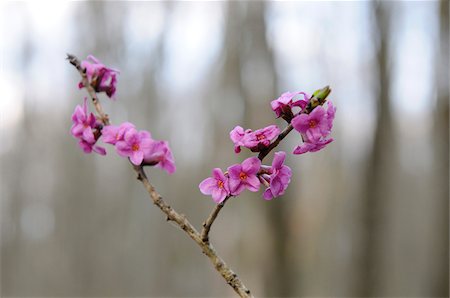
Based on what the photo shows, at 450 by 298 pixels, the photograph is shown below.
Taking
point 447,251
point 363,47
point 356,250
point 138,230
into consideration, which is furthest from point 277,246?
point 138,230

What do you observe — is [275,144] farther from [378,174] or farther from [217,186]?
[378,174]

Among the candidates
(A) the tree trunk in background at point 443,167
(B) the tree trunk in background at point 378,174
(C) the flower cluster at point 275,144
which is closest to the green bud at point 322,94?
(C) the flower cluster at point 275,144

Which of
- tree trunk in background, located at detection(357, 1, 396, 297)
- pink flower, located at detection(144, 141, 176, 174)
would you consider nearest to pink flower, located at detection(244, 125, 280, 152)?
pink flower, located at detection(144, 141, 176, 174)

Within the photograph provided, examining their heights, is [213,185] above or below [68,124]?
above

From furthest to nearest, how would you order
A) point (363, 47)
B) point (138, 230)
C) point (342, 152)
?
1. point (138, 230)
2. point (342, 152)
3. point (363, 47)

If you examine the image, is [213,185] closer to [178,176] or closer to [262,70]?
[262,70]

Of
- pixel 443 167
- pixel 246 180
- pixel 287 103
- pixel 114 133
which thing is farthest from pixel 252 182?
pixel 443 167
